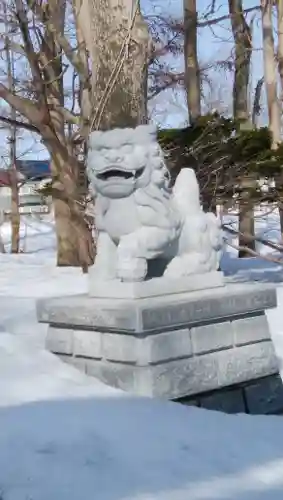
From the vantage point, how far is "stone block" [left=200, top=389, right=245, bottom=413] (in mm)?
4910

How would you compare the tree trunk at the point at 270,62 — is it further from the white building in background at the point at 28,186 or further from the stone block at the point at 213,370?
the stone block at the point at 213,370

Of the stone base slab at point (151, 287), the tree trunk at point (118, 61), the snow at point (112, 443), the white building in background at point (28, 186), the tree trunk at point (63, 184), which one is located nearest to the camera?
the snow at point (112, 443)

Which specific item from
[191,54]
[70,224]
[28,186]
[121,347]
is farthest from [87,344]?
[28,186]

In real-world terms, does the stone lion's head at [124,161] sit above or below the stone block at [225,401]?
above

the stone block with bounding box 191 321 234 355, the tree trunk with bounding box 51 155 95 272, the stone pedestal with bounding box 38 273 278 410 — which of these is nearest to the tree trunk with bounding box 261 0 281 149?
the tree trunk with bounding box 51 155 95 272

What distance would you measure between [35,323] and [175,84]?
36.8 ft

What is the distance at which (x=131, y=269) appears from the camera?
190 inches

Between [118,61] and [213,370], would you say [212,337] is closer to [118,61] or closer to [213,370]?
[213,370]

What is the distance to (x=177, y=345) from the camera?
4.76 meters

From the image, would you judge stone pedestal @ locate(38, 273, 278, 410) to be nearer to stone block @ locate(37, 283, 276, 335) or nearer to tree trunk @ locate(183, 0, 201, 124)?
stone block @ locate(37, 283, 276, 335)

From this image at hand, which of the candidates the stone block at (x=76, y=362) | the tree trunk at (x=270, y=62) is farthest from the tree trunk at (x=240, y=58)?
the stone block at (x=76, y=362)

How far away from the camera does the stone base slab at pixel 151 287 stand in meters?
4.86

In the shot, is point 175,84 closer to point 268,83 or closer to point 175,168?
point 268,83

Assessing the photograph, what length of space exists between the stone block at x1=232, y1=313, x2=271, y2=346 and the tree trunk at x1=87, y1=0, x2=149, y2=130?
3.69 m
